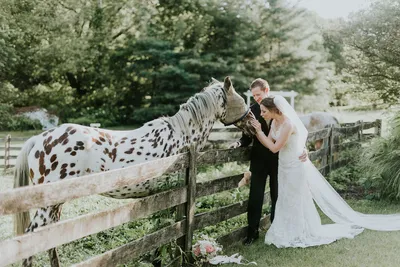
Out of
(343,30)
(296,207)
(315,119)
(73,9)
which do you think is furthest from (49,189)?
(73,9)

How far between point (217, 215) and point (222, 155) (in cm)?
68

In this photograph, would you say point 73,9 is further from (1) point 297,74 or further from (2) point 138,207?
(2) point 138,207

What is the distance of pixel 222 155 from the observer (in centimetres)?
510

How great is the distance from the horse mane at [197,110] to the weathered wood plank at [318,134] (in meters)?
3.03

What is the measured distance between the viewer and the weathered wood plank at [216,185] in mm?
4719

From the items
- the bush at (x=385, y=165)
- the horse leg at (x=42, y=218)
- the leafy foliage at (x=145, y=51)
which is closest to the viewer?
the horse leg at (x=42, y=218)

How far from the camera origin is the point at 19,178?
4.50 metres

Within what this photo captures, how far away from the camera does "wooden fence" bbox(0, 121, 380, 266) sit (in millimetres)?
2609

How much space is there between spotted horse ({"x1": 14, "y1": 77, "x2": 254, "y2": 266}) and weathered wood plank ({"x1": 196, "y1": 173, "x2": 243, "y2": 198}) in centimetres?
47

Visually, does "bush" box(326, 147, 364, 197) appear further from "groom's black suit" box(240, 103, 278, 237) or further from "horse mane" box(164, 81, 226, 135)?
"horse mane" box(164, 81, 226, 135)

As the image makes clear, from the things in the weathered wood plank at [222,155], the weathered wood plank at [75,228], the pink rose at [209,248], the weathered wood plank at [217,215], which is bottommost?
the pink rose at [209,248]

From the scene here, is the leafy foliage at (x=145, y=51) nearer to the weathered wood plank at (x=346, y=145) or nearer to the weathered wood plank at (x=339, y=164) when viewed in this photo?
the weathered wood plank at (x=346, y=145)

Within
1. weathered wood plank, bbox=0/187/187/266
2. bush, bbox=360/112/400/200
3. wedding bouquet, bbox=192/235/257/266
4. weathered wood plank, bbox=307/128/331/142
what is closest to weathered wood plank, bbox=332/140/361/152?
weathered wood plank, bbox=307/128/331/142

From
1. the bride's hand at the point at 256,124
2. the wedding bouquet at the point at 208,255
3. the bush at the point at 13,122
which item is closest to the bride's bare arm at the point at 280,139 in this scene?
the bride's hand at the point at 256,124
